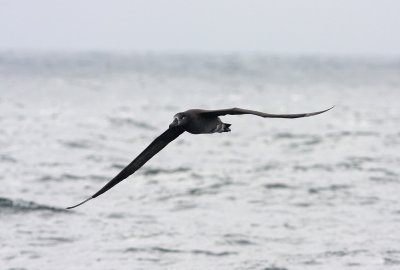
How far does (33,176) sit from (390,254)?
12.8 m

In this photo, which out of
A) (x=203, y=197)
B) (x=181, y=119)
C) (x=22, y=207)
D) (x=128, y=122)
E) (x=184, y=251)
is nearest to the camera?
(x=181, y=119)

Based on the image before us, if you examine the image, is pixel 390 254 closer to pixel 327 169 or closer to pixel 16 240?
pixel 16 240

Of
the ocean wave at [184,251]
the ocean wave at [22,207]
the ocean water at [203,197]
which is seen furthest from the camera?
the ocean wave at [22,207]

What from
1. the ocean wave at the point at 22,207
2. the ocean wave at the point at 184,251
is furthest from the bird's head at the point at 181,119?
the ocean wave at the point at 22,207

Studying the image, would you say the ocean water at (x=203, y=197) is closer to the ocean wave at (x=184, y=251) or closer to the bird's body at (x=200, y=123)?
the ocean wave at (x=184, y=251)

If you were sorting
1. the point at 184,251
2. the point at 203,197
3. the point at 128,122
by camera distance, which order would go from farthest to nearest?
the point at 128,122
the point at 203,197
the point at 184,251

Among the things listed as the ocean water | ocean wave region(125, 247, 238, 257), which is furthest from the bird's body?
ocean wave region(125, 247, 238, 257)

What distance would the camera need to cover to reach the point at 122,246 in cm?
1870

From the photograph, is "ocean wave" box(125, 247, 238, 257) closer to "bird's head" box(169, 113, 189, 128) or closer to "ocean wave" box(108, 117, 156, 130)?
"bird's head" box(169, 113, 189, 128)

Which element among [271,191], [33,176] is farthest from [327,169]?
[33,176]

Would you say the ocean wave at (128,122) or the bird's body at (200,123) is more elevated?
the ocean wave at (128,122)

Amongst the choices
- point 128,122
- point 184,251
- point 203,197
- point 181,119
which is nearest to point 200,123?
point 181,119

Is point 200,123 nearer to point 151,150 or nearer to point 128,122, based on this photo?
point 151,150

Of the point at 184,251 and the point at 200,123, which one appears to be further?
the point at 184,251
